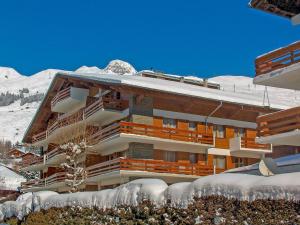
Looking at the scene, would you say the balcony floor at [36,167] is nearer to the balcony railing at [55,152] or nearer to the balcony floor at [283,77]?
the balcony railing at [55,152]

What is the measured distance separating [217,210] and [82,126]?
2514 centimetres

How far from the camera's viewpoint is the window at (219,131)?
35.4 metres

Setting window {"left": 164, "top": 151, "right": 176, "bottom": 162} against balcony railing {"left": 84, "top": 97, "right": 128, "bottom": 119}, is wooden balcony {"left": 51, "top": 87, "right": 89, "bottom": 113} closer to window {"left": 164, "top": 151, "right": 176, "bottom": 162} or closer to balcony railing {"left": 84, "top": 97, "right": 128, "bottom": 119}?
balcony railing {"left": 84, "top": 97, "right": 128, "bottom": 119}

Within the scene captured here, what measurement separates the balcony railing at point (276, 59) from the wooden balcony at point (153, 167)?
12102 millimetres

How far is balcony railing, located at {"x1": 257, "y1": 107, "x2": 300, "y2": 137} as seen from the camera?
1853 centimetres

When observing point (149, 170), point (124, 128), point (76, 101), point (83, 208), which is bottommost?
point (83, 208)

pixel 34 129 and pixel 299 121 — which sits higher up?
pixel 34 129

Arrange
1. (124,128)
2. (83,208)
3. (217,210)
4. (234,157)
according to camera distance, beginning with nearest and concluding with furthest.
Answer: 1. (217,210)
2. (83,208)
3. (124,128)
4. (234,157)

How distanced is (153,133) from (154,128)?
320 mm

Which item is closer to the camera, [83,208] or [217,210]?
[217,210]

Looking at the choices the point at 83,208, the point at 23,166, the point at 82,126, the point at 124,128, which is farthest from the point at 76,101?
the point at 83,208

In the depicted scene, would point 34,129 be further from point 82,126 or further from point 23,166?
point 82,126

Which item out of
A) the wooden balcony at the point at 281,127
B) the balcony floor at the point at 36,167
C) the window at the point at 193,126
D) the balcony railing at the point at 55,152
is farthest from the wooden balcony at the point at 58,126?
the wooden balcony at the point at 281,127

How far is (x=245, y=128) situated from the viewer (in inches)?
1436
